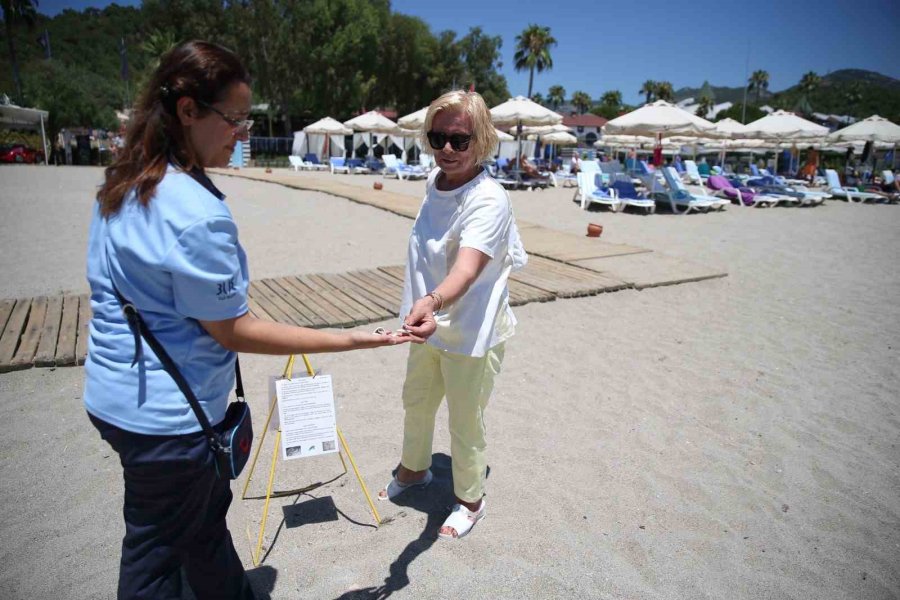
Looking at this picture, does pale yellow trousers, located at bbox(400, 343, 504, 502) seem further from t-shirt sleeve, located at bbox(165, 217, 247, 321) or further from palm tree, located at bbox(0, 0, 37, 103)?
palm tree, located at bbox(0, 0, 37, 103)

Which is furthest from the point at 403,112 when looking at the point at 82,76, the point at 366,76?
the point at 82,76

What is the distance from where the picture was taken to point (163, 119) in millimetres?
1389

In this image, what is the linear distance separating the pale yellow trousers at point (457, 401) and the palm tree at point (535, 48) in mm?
62230

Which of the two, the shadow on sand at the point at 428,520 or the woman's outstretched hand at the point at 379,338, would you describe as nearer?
the woman's outstretched hand at the point at 379,338

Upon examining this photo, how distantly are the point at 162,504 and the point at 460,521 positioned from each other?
1.47m

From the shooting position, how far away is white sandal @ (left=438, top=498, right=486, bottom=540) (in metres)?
2.60

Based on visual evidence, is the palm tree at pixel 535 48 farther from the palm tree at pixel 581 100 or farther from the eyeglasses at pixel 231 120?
the eyeglasses at pixel 231 120

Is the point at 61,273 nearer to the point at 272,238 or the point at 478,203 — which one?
the point at 272,238

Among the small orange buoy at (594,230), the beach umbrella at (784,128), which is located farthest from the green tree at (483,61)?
the small orange buoy at (594,230)

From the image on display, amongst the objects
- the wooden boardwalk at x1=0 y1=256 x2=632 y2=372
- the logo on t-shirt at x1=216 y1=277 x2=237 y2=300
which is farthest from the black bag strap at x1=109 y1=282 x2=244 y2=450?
the wooden boardwalk at x1=0 y1=256 x2=632 y2=372

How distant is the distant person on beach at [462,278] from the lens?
2.15 m

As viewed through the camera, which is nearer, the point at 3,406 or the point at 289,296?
the point at 3,406

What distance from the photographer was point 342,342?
1.64 metres

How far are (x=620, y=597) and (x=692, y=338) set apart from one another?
11.7 ft
